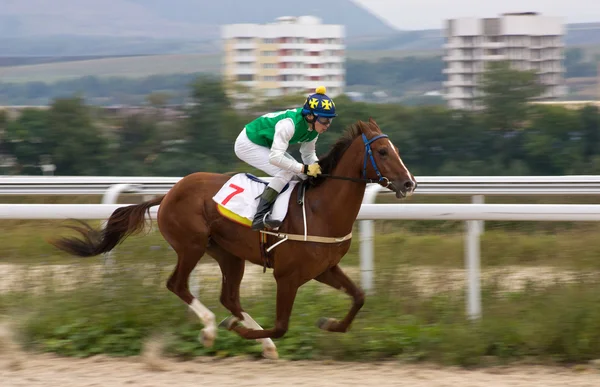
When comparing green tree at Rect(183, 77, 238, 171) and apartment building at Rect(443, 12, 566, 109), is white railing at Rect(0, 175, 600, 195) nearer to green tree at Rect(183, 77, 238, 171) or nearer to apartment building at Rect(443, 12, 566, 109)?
green tree at Rect(183, 77, 238, 171)

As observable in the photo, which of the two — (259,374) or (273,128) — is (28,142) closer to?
(273,128)

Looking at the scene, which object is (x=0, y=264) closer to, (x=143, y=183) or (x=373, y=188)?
(x=143, y=183)

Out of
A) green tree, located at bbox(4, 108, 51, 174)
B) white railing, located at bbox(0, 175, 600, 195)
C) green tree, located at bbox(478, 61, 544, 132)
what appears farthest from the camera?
green tree, located at bbox(478, 61, 544, 132)

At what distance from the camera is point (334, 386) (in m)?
4.32

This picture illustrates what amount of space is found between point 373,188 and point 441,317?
3.41 feet

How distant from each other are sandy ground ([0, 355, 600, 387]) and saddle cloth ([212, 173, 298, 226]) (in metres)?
0.87

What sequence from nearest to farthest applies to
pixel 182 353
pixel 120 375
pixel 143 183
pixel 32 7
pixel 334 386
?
pixel 334 386 < pixel 120 375 < pixel 182 353 < pixel 143 183 < pixel 32 7

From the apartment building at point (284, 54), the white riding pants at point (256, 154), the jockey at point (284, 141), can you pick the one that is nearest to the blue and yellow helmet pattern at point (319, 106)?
the jockey at point (284, 141)

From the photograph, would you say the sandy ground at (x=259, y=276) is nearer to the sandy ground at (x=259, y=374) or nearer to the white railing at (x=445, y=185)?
the sandy ground at (x=259, y=374)

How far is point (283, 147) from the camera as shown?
4746 mm

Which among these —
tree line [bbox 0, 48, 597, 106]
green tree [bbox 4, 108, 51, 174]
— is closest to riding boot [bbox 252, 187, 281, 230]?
green tree [bbox 4, 108, 51, 174]

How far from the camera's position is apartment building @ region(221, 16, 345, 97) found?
238ft

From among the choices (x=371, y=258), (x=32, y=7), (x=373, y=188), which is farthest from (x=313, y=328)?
(x=32, y=7)

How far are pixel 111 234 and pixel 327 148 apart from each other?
9963 millimetres
